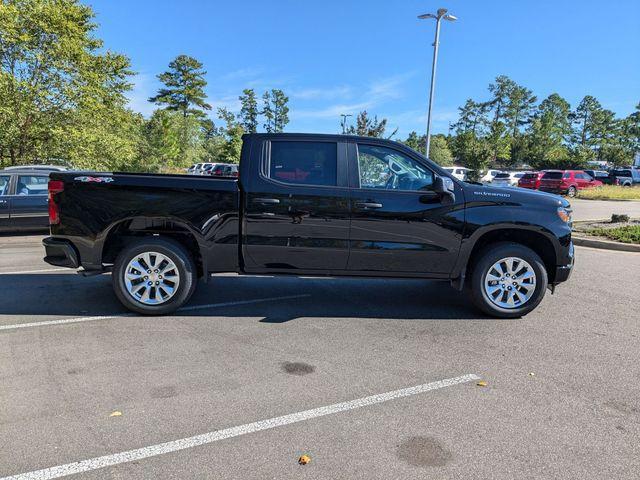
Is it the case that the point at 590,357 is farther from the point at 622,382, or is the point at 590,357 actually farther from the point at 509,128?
the point at 509,128

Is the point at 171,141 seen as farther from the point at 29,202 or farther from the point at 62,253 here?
the point at 62,253

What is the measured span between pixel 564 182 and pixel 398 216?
28.1 meters

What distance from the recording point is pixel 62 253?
5.27m

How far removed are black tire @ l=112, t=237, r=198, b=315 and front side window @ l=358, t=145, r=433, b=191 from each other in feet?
6.95

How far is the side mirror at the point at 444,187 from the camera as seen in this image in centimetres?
514

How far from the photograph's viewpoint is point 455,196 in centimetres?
529

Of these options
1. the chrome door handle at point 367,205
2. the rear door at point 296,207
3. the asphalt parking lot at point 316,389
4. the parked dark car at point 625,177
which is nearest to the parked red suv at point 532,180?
the parked dark car at point 625,177

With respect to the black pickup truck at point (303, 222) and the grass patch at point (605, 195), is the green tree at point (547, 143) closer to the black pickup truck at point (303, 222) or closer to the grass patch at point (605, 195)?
the grass patch at point (605, 195)

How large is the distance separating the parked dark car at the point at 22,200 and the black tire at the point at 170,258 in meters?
7.04

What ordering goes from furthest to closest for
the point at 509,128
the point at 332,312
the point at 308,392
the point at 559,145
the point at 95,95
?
the point at 509,128, the point at 559,145, the point at 95,95, the point at 332,312, the point at 308,392

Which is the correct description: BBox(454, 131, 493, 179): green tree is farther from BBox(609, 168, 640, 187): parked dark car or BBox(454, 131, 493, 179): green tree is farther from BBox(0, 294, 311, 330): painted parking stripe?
BBox(0, 294, 311, 330): painted parking stripe

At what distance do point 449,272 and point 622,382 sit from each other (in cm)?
198

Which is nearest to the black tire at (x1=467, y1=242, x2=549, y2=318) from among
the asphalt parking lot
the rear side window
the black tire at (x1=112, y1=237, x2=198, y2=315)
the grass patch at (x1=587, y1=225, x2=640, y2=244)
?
the asphalt parking lot

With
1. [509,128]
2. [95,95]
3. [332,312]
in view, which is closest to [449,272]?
[332,312]
